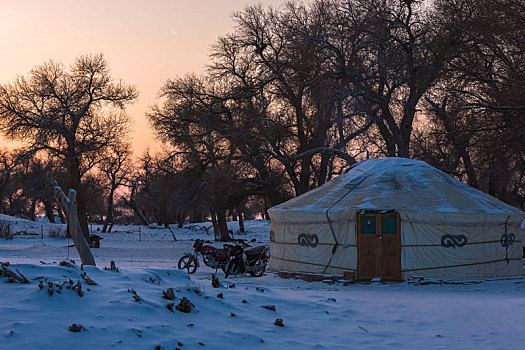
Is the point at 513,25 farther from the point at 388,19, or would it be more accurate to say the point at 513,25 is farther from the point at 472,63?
the point at 388,19

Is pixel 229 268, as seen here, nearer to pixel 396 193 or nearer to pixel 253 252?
pixel 253 252

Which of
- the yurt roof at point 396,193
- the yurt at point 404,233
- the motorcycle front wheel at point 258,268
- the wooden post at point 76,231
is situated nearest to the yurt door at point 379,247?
the yurt at point 404,233

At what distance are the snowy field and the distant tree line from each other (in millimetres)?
6839

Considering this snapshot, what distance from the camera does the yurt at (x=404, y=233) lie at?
1230 centimetres

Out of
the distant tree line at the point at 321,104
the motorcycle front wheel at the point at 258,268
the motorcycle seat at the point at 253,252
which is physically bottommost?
the motorcycle front wheel at the point at 258,268

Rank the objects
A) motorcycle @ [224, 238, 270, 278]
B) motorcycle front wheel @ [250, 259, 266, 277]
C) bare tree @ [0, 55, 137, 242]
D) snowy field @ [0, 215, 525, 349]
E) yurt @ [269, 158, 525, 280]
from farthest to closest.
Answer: bare tree @ [0, 55, 137, 242]
motorcycle front wheel @ [250, 259, 266, 277]
motorcycle @ [224, 238, 270, 278]
yurt @ [269, 158, 525, 280]
snowy field @ [0, 215, 525, 349]

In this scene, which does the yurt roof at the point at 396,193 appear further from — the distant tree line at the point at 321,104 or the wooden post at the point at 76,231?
the wooden post at the point at 76,231

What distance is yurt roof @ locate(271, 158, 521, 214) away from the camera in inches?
493

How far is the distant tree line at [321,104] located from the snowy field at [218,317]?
6839 millimetres

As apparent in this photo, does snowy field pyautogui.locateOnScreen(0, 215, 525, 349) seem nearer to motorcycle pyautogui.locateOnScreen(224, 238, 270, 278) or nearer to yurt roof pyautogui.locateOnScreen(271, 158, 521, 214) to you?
yurt roof pyautogui.locateOnScreen(271, 158, 521, 214)

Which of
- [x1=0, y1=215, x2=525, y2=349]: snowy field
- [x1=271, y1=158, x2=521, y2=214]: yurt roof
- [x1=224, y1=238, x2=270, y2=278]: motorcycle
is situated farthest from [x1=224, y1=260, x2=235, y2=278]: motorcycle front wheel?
[x1=0, y1=215, x2=525, y2=349]: snowy field

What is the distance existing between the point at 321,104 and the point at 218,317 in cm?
1527

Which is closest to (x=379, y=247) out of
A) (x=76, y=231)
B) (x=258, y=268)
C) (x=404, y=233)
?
(x=404, y=233)

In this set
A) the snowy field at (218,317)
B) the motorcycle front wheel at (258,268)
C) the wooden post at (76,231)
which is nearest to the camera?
the snowy field at (218,317)
